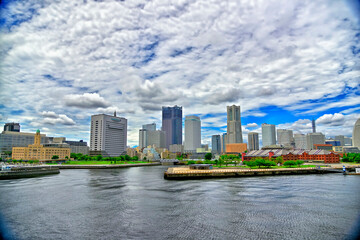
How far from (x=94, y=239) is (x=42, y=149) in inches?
7836

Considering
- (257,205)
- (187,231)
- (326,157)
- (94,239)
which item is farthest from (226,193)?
(326,157)

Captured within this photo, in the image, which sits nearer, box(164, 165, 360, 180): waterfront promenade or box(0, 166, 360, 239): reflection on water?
box(0, 166, 360, 239): reflection on water

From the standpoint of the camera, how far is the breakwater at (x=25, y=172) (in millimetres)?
86688

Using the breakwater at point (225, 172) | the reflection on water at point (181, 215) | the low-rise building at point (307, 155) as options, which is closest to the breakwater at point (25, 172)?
the reflection on water at point (181, 215)

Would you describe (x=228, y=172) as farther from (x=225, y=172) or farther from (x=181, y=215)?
(x=181, y=215)

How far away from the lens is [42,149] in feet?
646

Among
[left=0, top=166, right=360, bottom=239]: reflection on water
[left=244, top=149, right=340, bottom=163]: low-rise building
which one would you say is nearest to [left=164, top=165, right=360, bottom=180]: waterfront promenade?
[left=0, top=166, right=360, bottom=239]: reflection on water

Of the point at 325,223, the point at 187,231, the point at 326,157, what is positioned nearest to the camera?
the point at 187,231

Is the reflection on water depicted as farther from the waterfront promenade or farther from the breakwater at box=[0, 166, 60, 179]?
the breakwater at box=[0, 166, 60, 179]

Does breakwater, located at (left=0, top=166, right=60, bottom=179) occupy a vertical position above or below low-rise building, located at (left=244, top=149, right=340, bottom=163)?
below

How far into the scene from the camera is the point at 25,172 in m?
95.1

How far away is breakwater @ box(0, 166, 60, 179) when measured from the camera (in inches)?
3413

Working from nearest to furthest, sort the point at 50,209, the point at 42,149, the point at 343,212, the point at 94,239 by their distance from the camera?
1. the point at 94,239
2. the point at 343,212
3. the point at 50,209
4. the point at 42,149

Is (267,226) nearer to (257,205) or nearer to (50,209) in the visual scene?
(257,205)
